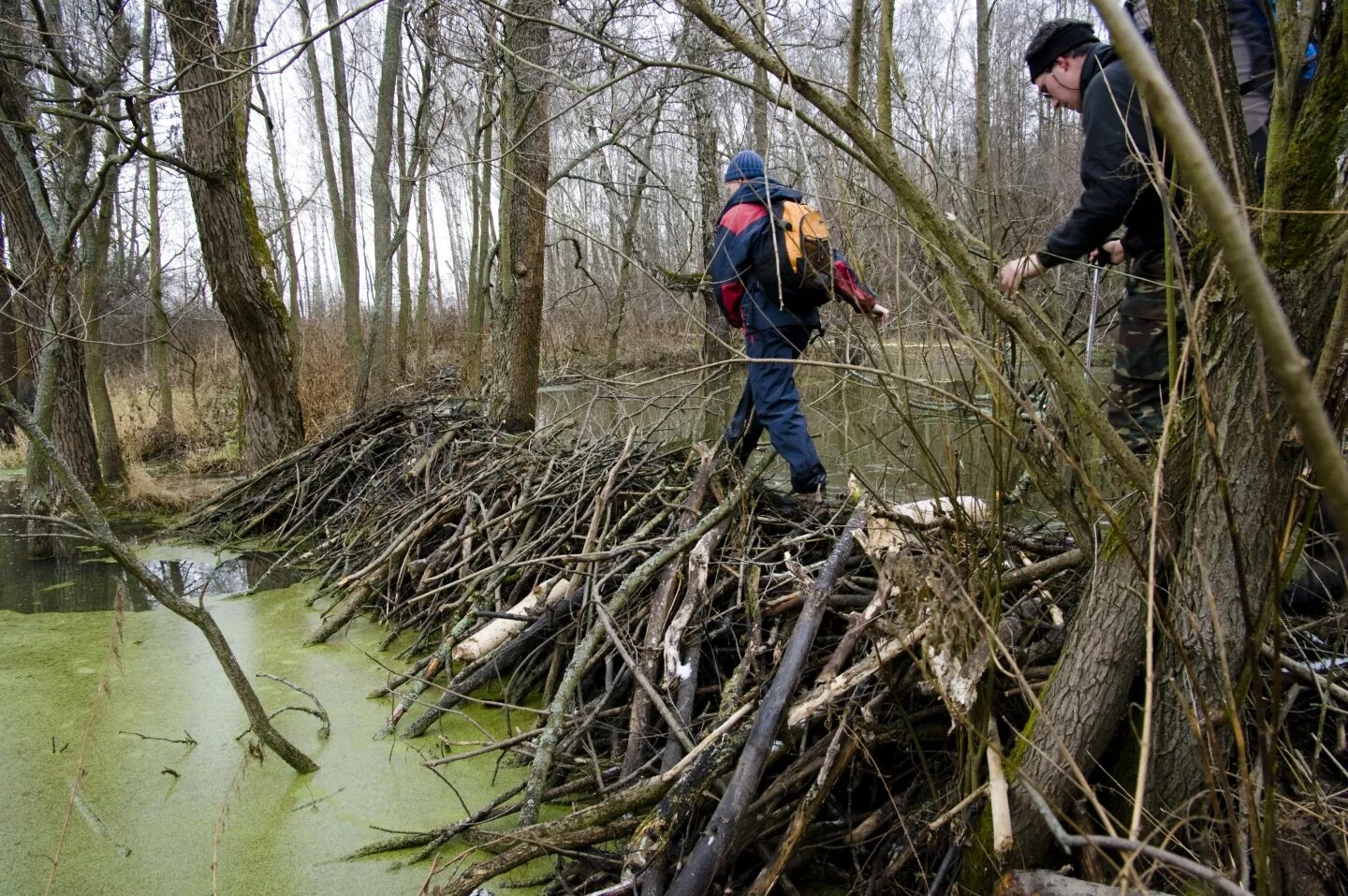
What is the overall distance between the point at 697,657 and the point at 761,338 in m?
1.76

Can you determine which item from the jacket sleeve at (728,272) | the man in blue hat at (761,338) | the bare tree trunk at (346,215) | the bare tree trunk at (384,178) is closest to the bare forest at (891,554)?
the man in blue hat at (761,338)

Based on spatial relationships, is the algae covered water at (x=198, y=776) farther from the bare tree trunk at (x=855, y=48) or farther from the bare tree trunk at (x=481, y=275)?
the bare tree trunk at (x=481, y=275)

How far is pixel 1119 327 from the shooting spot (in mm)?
2594

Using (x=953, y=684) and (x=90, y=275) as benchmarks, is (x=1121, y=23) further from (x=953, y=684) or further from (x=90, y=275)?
(x=90, y=275)

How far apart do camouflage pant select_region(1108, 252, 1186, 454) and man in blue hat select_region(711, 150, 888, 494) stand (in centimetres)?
130

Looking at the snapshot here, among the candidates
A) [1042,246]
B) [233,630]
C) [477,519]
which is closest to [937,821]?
[1042,246]

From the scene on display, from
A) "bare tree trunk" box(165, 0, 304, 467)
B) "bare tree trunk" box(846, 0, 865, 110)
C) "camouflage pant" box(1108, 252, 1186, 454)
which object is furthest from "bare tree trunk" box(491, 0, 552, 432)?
"bare tree trunk" box(846, 0, 865, 110)

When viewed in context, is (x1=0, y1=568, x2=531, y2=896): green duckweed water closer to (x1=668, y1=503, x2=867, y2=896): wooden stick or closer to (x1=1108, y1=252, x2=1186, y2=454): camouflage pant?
(x1=668, y1=503, x2=867, y2=896): wooden stick

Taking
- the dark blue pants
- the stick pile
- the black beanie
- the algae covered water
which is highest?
the black beanie

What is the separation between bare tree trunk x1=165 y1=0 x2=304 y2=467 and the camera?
5.93m

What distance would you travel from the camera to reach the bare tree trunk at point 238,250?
593cm

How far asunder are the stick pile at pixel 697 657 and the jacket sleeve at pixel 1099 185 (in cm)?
82

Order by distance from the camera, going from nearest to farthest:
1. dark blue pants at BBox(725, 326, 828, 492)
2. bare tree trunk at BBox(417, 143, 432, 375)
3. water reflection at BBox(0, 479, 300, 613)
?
dark blue pants at BBox(725, 326, 828, 492), water reflection at BBox(0, 479, 300, 613), bare tree trunk at BBox(417, 143, 432, 375)

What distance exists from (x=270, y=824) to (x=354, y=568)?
84.7 inches
